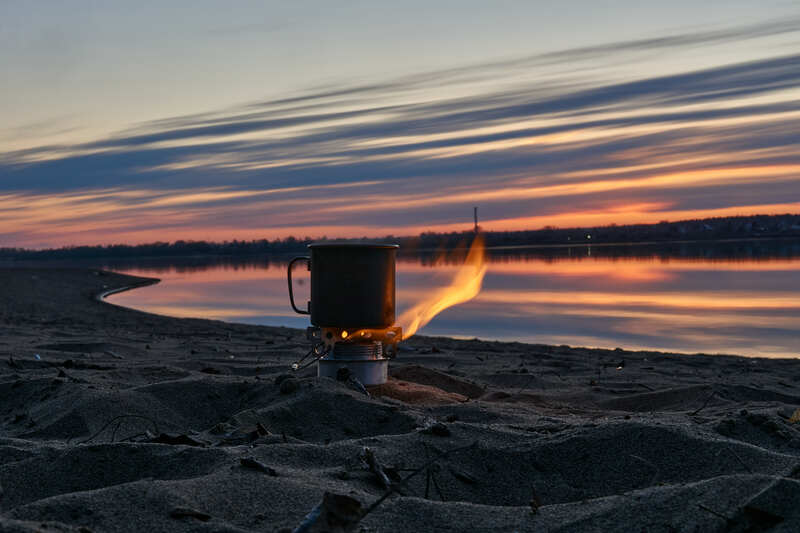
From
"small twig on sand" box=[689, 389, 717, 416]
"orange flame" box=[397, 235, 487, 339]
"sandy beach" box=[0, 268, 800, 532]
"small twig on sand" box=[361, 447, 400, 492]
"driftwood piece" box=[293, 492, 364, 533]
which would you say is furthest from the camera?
"orange flame" box=[397, 235, 487, 339]

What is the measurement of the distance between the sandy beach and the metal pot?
0.58m

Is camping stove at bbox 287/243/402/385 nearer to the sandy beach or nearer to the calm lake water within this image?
the sandy beach

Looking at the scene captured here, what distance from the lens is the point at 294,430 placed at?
15.5 feet

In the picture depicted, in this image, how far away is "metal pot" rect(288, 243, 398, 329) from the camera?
5996mm

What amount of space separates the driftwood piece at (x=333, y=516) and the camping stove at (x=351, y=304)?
341 cm

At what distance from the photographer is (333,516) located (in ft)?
8.32

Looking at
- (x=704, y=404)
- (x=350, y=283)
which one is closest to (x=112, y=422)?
(x=350, y=283)

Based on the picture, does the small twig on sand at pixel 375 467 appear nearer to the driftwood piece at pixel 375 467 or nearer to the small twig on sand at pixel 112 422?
the driftwood piece at pixel 375 467

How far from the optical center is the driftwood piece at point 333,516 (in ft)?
8.14

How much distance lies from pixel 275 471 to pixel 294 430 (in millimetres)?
1336

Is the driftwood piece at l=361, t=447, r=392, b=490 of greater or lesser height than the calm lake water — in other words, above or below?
above

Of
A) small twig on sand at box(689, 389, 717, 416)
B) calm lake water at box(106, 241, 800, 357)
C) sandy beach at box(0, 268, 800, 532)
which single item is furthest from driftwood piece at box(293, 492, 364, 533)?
calm lake water at box(106, 241, 800, 357)

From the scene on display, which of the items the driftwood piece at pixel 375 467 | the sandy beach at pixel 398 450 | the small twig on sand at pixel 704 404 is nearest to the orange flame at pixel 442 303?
the sandy beach at pixel 398 450

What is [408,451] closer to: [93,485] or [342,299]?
[93,485]
